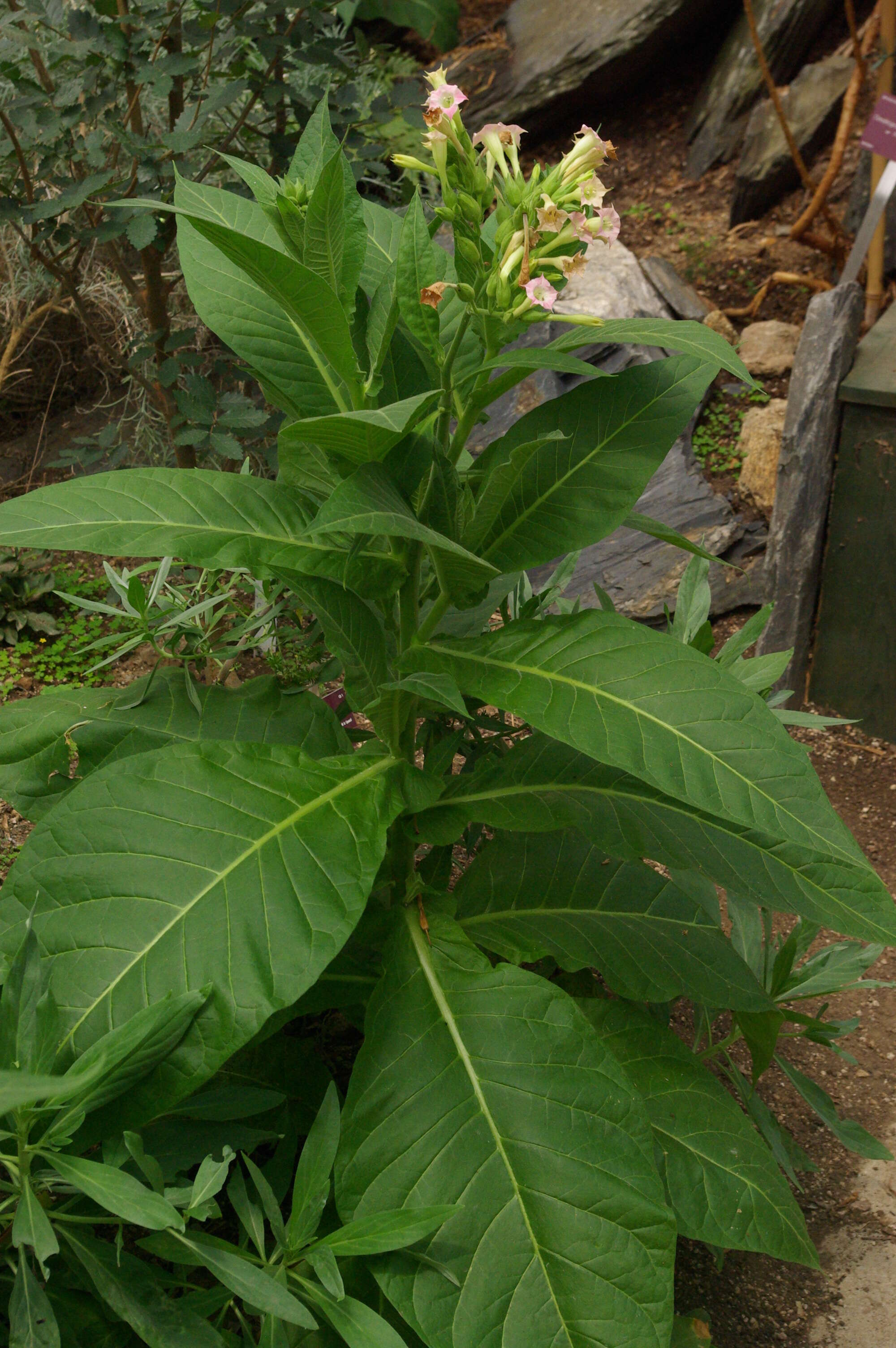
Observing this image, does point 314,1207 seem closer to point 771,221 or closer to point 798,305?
point 798,305

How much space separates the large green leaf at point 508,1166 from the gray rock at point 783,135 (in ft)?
14.7

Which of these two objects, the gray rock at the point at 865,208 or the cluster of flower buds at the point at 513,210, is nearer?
the cluster of flower buds at the point at 513,210

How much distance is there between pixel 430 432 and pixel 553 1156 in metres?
0.88

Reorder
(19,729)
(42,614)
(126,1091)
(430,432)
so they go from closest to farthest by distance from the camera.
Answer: (126,1091), (430,432), (19,729), (42,614)

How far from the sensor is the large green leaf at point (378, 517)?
103 centimetres

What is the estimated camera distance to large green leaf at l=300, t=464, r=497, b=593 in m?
1.03

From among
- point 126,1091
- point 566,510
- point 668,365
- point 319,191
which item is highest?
point 319,191

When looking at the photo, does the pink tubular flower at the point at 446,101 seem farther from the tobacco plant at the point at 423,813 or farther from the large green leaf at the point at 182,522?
the large green leaf at the point at 182,522

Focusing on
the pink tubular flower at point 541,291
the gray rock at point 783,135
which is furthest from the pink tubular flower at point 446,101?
the gray rock at point 783,135

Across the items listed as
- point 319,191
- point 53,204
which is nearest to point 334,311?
point 319,191

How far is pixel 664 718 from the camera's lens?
1104mm

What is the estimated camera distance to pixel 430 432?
1.31 m

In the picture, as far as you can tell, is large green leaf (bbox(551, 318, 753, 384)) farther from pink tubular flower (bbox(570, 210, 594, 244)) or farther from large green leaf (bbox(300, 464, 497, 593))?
large green leaf (bbox(300, 464, 497, 593))

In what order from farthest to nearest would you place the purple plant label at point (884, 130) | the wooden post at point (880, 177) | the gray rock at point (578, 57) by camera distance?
the gray rock at point (578, 57) → the wooden post at point (880, 177) → the purple plant label at point (884, 130)
